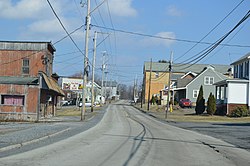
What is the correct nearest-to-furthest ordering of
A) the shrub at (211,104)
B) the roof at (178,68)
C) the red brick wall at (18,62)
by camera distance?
the red brick wall at (18,62), the shrub at (211,104), the roof at (178,68)

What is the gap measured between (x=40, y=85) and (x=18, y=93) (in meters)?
2.19

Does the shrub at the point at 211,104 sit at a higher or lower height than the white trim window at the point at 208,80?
lower

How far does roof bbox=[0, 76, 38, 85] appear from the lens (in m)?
40.4

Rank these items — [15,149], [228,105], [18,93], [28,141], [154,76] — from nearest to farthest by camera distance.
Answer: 1. [15,149]
2. [28,141]
3. [18,93]
4. [228,105]
5. [154,76]

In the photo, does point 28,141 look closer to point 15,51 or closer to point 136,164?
point 136,164

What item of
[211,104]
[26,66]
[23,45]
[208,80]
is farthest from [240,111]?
[208,80]

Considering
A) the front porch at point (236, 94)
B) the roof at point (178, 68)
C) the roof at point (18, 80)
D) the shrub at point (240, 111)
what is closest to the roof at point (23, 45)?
the roof at point (18, 80)

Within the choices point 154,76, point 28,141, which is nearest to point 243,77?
point 28,141

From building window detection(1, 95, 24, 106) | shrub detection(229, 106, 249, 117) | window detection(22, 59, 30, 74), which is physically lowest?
shrub detection(229, 106, 249, 117)

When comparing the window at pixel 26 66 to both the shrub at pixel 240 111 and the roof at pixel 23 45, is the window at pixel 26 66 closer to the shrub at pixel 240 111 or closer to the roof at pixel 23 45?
the roof at pixel 23 45

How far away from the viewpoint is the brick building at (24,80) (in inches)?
1583

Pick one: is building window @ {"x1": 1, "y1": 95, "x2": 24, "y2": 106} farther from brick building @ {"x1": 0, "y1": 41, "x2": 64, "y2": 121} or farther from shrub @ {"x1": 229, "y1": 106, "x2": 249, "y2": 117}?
shrub @ {"x1": 229, "y1": 106, "x2": 249, "y2": 117}

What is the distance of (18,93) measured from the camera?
4038 cm

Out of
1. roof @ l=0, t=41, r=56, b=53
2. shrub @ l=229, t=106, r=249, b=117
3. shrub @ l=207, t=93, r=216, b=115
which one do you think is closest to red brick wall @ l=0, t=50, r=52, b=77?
roof @ l=0, t=41, r=56, b=53
